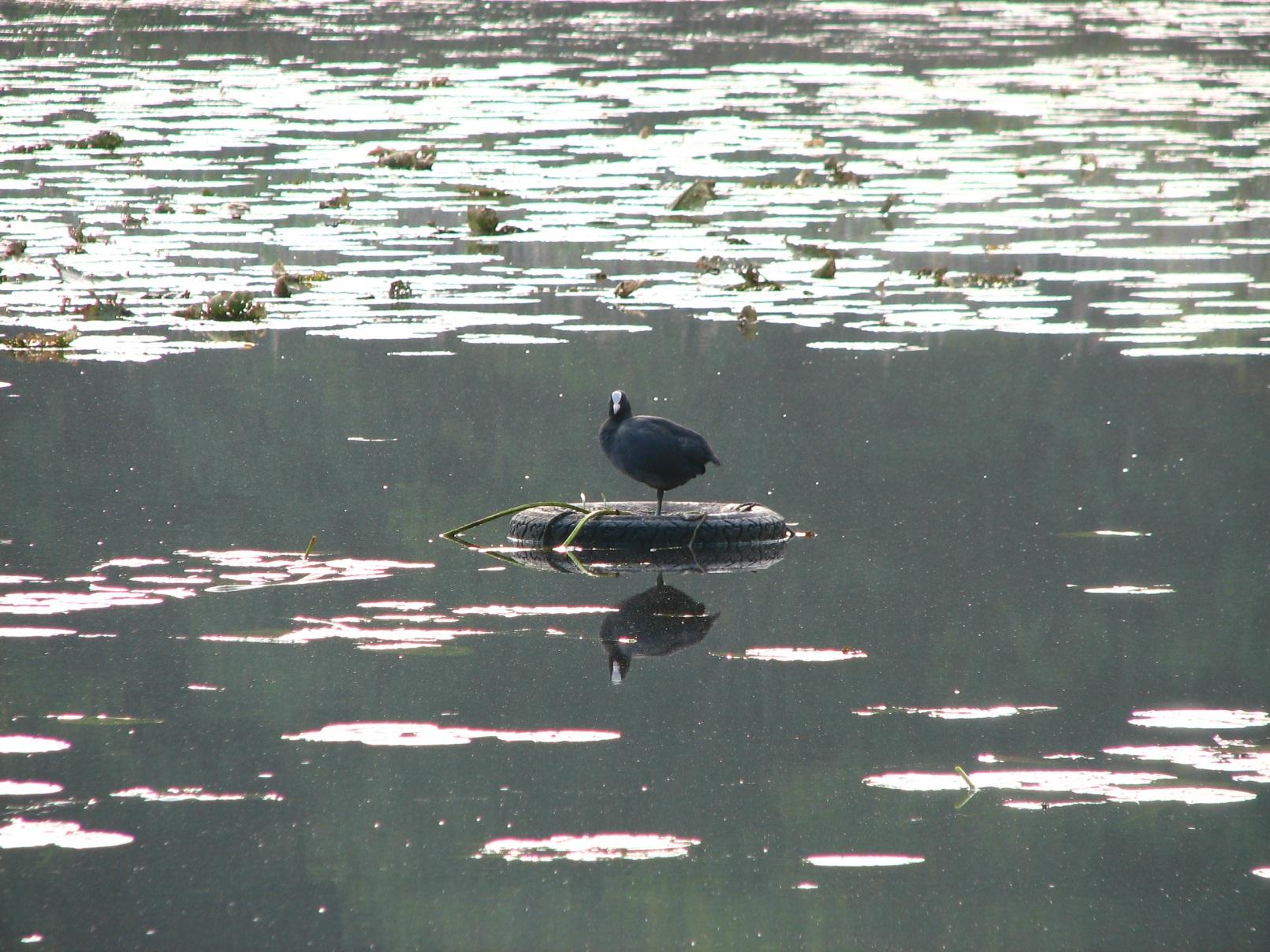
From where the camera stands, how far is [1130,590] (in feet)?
24.3

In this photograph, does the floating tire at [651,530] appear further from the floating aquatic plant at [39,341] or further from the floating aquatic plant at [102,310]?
the floating aquatic plant at [102,310]

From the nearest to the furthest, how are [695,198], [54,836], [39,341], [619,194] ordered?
[54,836], [39,341], [695,198], [619,194]

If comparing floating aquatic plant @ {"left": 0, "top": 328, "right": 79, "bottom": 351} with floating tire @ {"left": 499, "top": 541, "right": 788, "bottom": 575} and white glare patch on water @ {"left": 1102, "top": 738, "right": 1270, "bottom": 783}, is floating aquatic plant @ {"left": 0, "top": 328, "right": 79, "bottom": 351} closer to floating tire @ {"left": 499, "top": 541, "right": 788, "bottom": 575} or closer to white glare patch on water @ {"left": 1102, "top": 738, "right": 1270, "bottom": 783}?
floating tire @ {"left": 499, "top": 541, "right": 788, "bottom": 575}

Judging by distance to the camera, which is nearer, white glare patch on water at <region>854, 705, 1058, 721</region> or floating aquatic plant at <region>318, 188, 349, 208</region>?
white glare patch on water at <region>854, 705, 1058, 721</region>

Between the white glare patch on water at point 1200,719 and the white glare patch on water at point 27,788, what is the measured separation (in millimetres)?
2924

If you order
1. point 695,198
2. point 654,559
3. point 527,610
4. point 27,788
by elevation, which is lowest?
point 695,198

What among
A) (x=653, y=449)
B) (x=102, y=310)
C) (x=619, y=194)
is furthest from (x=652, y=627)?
(x=619, y=194)

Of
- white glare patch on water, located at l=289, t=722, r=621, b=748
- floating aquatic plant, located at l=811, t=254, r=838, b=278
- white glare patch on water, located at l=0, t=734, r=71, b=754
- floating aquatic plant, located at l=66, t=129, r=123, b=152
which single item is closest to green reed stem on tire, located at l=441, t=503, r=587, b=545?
white glare patch on water, located at l=289, t=722, r=621, b=748

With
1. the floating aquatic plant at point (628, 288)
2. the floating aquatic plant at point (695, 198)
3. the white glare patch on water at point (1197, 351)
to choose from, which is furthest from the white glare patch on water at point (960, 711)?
the floating aquatic plant at point (695, 198)

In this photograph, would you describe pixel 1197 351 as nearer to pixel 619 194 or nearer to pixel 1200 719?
pixel 1200 719

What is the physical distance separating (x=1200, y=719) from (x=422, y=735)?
218 centimetres

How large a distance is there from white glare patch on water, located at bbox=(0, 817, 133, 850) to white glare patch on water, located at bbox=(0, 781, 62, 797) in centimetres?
18

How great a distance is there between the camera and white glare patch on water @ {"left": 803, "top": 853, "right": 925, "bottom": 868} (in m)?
4.91

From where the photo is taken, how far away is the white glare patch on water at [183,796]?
17.0ft
